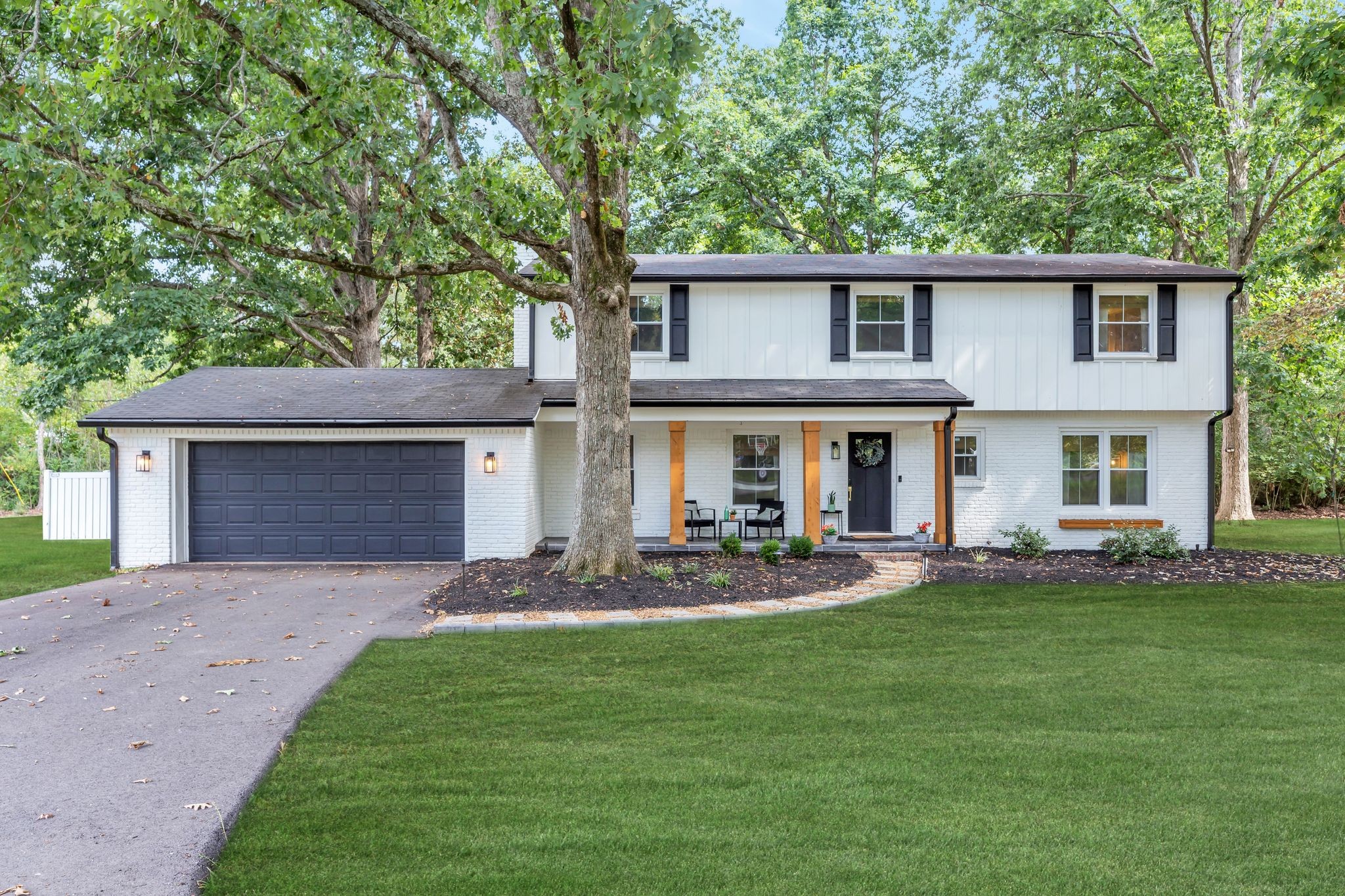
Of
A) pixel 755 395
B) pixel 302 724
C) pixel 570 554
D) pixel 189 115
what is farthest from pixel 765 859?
pixel 189 115

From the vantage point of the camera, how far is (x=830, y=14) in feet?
84.5

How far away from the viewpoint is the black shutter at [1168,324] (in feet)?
48.7

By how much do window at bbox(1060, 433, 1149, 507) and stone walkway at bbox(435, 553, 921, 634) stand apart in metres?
6.88

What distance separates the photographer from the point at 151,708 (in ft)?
18.8

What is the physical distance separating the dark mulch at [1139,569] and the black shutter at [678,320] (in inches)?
222

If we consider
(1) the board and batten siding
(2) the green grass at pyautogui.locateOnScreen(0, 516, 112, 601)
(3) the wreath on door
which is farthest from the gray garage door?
(3) the wreath on door

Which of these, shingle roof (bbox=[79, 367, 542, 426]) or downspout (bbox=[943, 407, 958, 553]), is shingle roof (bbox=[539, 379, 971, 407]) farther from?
shingle roof (bbox=[79, 367, 542, 426])

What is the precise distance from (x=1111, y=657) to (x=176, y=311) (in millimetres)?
18610

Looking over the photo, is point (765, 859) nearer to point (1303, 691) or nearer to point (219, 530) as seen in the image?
point (1303, 691)

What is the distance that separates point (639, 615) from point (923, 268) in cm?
992

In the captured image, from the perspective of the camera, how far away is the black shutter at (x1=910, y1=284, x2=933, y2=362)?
15172 millimetres

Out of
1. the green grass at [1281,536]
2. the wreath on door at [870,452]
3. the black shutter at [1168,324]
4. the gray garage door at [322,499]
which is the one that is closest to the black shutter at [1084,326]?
the black shutter at [1168,324]

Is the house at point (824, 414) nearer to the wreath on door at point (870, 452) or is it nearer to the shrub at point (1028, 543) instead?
the wreath on door at point (870, 452)

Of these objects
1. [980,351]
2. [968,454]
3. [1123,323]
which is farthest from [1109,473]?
[980,351]
